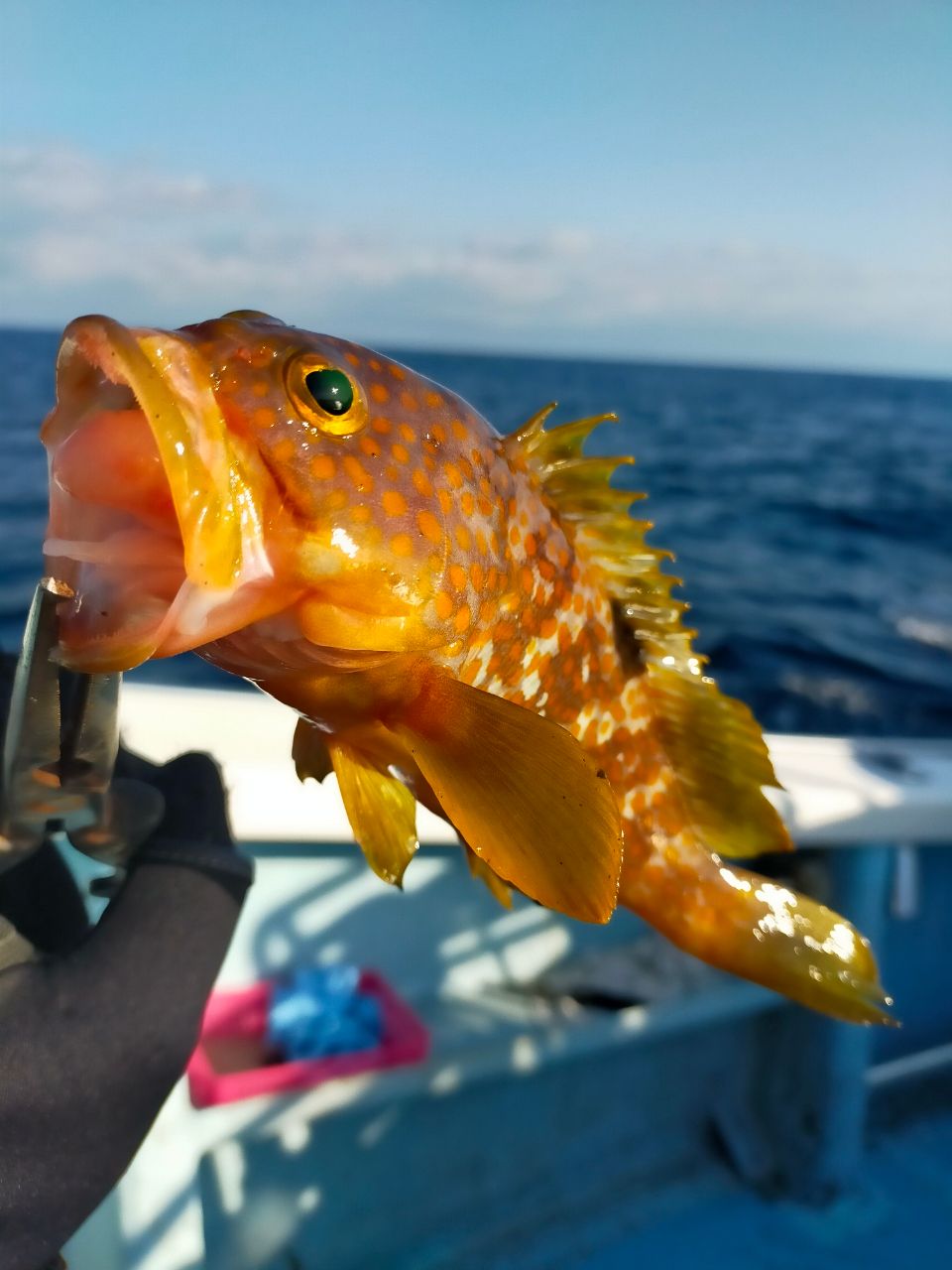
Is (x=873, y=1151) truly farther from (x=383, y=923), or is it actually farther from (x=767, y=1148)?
(x=383, y=923)

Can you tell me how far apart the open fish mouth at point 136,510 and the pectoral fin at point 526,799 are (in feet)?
0.79

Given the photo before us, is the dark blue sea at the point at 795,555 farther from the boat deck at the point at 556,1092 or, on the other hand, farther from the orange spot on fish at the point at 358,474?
the orange spot on fish at the point at 358,474

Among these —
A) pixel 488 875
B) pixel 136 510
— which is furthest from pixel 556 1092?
pixel 136 510

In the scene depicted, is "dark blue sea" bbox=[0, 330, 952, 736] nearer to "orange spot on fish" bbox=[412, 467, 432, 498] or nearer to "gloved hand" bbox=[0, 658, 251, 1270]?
"gloved hand" bbox=[0, 658, 251, 1270]

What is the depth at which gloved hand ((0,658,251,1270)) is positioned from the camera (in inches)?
53.7

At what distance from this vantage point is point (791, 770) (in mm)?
3506

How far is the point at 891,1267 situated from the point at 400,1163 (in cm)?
156

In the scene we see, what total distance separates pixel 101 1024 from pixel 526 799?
84cm

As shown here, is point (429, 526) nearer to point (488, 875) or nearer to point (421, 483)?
point (421, 483)

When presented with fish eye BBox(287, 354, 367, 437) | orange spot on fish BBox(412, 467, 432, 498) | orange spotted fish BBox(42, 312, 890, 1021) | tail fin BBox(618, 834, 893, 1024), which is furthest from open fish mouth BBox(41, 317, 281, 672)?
tail fin BBox(618, 834, 893, 1024)

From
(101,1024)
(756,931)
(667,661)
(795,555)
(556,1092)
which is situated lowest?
(795,555)

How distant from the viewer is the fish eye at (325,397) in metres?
0.99

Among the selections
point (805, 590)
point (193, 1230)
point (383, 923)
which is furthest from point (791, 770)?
point (805, 590)

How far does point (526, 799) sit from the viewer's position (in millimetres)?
972
